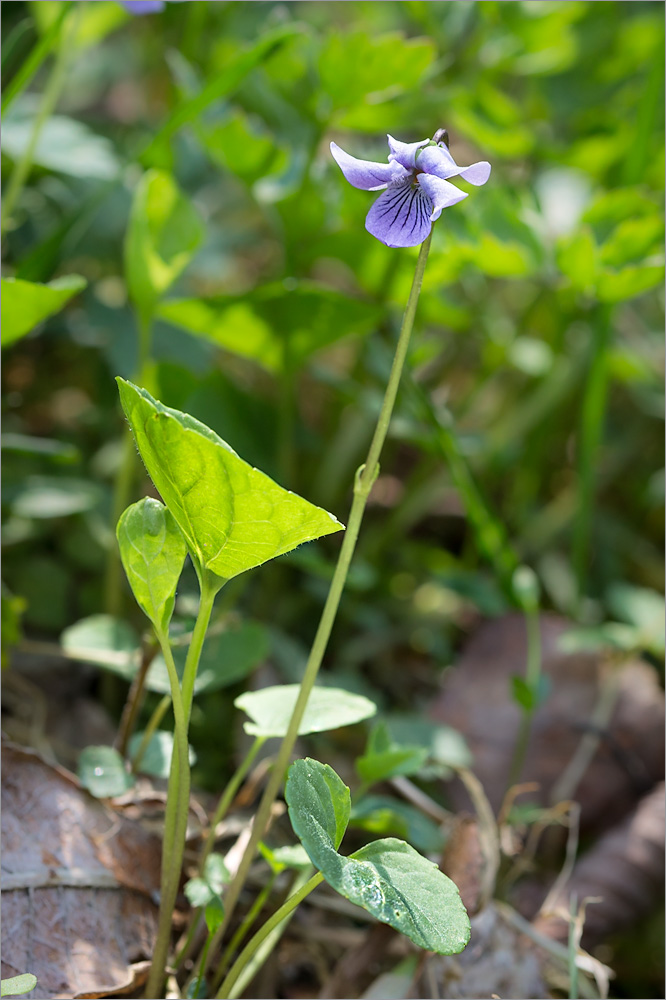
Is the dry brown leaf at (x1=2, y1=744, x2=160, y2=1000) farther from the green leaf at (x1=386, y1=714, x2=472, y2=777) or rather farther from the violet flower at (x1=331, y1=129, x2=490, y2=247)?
the violet flower at (x1=331, y1=129, x2=490, y2=247)

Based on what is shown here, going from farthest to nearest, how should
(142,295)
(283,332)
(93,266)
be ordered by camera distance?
(93,266)
(283,332)
(142,295)

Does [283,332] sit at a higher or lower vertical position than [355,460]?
A: higher

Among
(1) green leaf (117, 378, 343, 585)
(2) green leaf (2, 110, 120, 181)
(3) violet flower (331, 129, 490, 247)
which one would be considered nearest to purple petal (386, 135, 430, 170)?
(3) violet flower (331, 129, 490, 247)

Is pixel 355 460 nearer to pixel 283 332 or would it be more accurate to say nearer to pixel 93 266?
pixel 283 332

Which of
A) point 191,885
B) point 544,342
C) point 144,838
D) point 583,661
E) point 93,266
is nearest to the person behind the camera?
point 191,885

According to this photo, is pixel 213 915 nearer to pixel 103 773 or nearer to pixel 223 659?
pixel 103 773

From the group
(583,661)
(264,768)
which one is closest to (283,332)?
(264,768)

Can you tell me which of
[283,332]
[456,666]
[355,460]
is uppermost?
[283,332]
